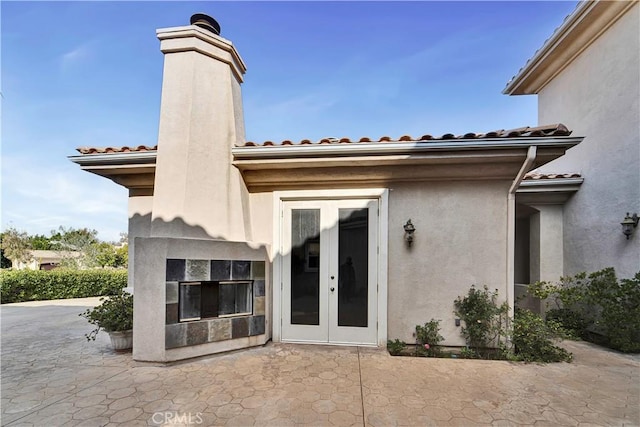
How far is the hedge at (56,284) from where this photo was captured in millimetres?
14102

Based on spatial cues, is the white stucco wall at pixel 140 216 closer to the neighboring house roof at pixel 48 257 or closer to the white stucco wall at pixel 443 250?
the white stucco wall at pixel 443 250

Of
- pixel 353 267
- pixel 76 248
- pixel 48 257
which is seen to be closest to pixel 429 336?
pixel 353 267

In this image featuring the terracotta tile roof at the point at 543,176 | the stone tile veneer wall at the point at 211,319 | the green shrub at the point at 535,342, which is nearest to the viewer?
the stone tile veneer wall at the point at 211,319

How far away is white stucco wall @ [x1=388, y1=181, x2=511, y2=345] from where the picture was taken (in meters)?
6.31

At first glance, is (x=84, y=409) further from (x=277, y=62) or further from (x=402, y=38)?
(x=402, y=38)

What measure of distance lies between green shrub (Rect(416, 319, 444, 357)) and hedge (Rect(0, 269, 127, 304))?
16063mm

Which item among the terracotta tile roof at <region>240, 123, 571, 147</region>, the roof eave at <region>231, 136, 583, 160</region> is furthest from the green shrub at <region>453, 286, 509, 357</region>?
the terracotta tile roof at <region>240, 123, 571, 147</region>

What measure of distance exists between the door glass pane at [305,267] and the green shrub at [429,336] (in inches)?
91.3

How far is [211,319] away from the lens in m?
5.88

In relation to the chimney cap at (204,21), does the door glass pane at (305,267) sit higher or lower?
lower

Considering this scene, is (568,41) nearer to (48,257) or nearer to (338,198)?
(338,198)

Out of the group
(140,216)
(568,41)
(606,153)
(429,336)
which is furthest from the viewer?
(568,41)

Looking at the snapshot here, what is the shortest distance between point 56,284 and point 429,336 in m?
18.9

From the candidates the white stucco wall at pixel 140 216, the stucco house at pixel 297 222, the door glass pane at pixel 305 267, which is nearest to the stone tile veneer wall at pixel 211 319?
the stucco house at pixel 297 222
